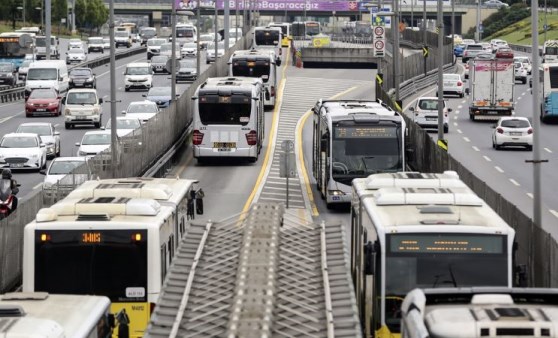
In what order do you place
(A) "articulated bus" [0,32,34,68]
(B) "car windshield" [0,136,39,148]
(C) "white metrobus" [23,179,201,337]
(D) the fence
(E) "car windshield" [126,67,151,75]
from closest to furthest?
(C) "white metrobus" [23,179,201,337]
(D) the fence
(B) "car windshield" [0,136,39,148]
(E) "car windshield" [126,67,151,75]
(A) "articulated bus" [0,32,34,68]

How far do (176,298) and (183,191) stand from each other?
363 inches

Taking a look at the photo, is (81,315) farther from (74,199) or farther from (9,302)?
(74,199)

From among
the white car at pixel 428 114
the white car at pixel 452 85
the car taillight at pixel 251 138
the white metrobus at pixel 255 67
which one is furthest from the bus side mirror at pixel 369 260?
the white car at pixel 452 85

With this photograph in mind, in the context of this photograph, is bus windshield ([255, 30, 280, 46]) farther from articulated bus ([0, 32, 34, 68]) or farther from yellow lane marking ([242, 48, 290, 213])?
articulated bus ([0, 32, 34, 68])

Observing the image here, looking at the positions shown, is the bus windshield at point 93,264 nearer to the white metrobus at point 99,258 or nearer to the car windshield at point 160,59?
the white metrobus at point 99,258

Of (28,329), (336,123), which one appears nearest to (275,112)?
(336,123)

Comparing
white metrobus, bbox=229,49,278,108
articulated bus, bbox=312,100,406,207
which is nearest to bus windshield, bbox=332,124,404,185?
articulated bus, bbox=312,100,406,207

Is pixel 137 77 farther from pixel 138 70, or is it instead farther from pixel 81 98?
pixel 81 98

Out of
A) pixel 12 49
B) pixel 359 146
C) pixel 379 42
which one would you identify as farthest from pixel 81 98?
pixel 12 49

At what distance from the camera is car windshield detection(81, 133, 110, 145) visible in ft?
167

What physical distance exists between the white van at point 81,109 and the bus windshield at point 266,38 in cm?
4579

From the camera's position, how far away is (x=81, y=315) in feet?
47.7

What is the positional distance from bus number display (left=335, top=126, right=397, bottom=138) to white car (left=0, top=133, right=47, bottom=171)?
605 inches

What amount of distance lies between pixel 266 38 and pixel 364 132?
7490cm
